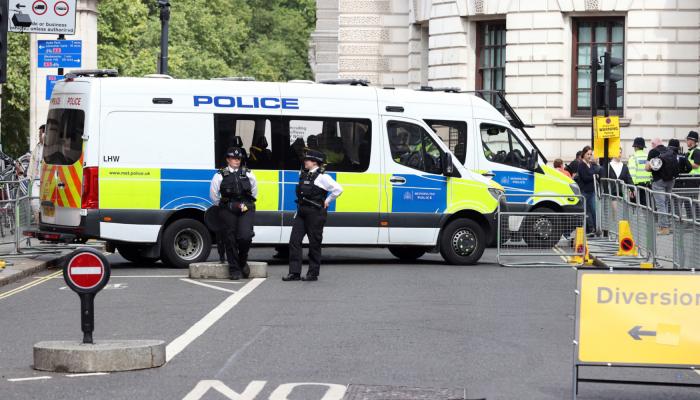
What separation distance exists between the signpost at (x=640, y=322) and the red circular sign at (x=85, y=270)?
343 cm

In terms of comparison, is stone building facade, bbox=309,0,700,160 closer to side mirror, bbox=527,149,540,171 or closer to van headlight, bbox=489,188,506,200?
side mirror, bbox=527,149,540,171

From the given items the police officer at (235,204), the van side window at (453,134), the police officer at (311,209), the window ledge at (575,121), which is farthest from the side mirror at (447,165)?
the window ledge at (575,121)

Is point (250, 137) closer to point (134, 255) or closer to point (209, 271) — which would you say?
point (134, 255)

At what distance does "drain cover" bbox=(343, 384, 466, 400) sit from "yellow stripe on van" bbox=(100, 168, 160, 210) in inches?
405

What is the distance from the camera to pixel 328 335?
12992 mm

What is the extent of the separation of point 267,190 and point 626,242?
547 cm

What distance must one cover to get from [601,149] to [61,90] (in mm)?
10423

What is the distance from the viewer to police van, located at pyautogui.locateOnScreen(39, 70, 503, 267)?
2003 centimetres

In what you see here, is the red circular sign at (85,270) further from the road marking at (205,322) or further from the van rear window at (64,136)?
the van rear window at (64,136)

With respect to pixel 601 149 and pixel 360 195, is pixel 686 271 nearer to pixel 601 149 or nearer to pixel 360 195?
pixel 360 195

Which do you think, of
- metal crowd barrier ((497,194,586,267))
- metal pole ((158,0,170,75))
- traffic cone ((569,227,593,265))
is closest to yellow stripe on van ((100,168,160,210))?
metal crowd barrier ((497,194,586,267))

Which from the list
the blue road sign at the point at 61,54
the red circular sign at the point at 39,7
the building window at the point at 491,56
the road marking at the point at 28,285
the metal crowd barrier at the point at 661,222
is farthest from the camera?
the building window at the point at 491,56

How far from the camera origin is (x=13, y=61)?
196 ft

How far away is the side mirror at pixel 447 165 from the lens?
2170 cm
